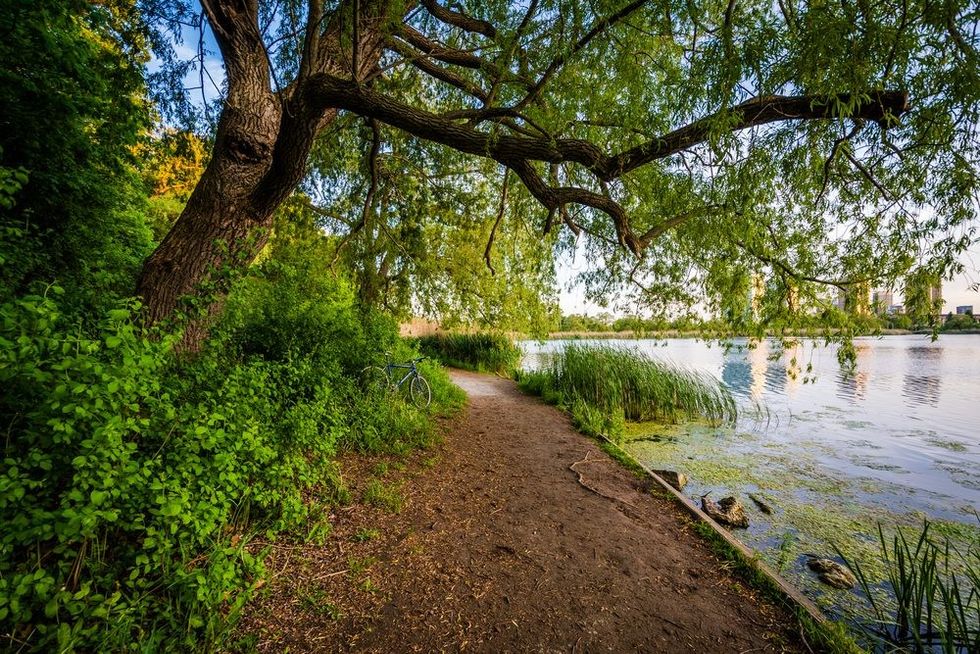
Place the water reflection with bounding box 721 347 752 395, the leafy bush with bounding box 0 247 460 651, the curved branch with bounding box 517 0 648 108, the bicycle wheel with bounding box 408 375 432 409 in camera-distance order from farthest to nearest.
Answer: the water reflection with bounding box 721 347 752 395 < the bicycle wheel with bounding box 408 375 432 409 < the curved branch with bounding box 517 0 648 108 < the leafy bush with bounding box 0 247 460 651

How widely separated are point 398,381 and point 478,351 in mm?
8855

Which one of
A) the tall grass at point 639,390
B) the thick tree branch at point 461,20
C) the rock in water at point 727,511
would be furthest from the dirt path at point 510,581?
the thick tree branch at point 461,20

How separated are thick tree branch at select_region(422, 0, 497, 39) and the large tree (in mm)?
21

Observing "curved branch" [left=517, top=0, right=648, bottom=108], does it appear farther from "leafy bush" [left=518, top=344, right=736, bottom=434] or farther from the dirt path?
"leafy bush" [left=518, top=344, right=736, bottom=434]

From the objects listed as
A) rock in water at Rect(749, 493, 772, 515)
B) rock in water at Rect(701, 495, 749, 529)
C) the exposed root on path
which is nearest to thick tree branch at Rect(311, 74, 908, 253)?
the exposed root on path

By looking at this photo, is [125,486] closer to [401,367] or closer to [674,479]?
[674,479]

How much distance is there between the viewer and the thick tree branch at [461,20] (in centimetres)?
487

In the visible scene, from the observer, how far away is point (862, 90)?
218 cm

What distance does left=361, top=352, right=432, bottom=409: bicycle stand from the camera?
603 centimetres

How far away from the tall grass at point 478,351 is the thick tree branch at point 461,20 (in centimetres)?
1062

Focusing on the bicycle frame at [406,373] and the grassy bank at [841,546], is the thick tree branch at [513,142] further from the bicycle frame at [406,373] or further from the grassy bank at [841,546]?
the bicycle frame at [406,373]

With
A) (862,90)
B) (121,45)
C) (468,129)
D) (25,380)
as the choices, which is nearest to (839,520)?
(862,90)

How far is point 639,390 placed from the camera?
8.88 metres

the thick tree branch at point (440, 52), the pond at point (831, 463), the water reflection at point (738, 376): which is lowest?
the water reflection at point (738, 376)
